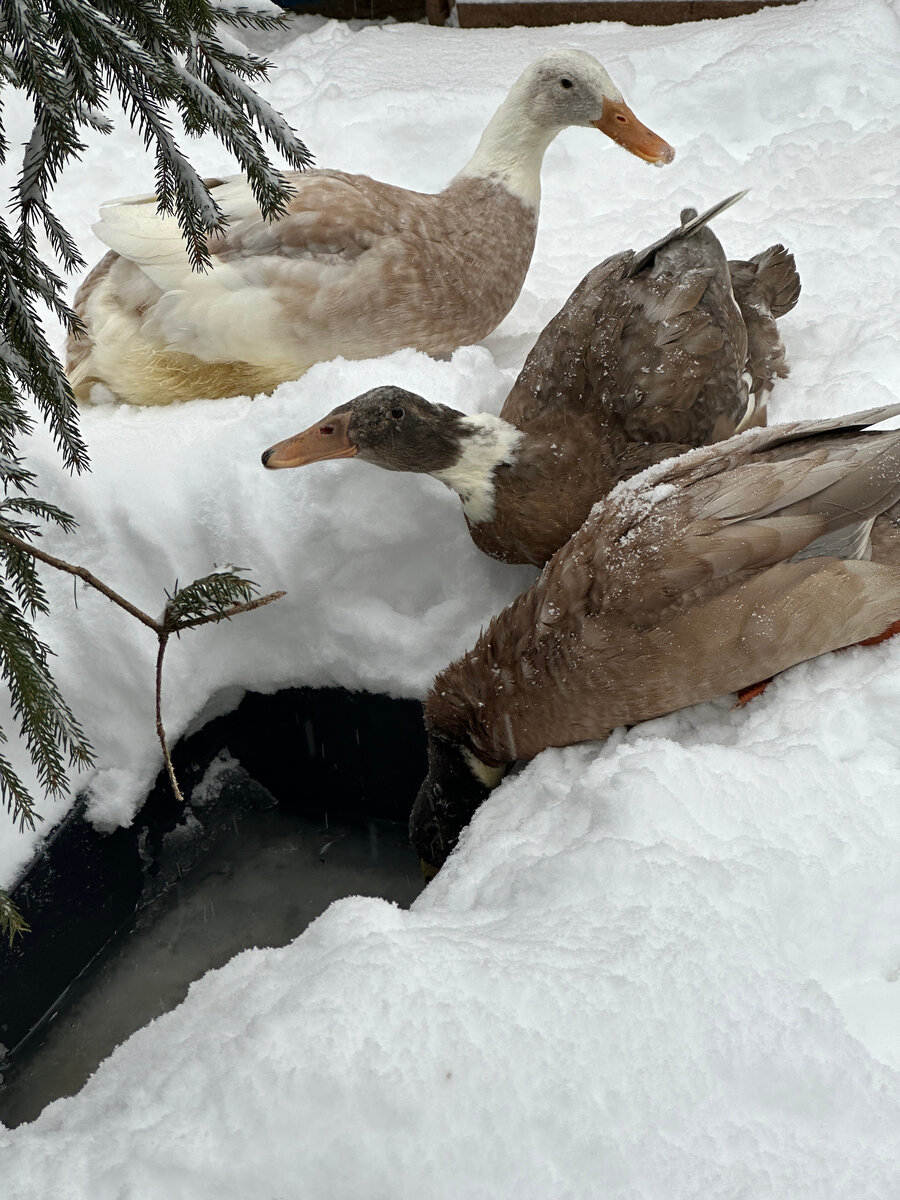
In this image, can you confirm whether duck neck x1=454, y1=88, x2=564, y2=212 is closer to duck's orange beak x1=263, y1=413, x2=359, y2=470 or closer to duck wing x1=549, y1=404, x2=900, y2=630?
duck's orange beak x1=263, y1=413, x2=359, y2=470

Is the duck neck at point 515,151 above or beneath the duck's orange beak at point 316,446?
above

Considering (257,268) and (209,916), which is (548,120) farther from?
(209,916)

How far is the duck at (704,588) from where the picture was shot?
2.06 metres

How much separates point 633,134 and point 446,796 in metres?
2.16

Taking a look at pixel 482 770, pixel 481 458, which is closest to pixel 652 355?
pixel 481 458

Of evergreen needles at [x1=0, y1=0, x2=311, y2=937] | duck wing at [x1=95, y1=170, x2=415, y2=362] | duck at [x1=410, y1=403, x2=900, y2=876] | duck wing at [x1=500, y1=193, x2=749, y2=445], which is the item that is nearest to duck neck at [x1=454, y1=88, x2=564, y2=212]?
duck wing at [x1=95, y1=170, x2=415, y2=362]

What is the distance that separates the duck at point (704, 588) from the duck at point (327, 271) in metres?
1.16

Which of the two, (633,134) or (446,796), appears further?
(633,134)

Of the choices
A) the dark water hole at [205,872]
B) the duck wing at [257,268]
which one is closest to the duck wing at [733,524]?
the dark water hole at [205,872]

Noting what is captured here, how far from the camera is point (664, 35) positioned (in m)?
4.85

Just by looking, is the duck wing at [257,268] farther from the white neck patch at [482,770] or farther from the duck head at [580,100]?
the white neck patch at [482,770]

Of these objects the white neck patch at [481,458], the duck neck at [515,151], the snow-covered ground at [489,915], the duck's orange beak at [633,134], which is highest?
the duck neck at [515,151]

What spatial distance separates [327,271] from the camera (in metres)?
3.01

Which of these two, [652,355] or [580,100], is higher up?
[580,100]
